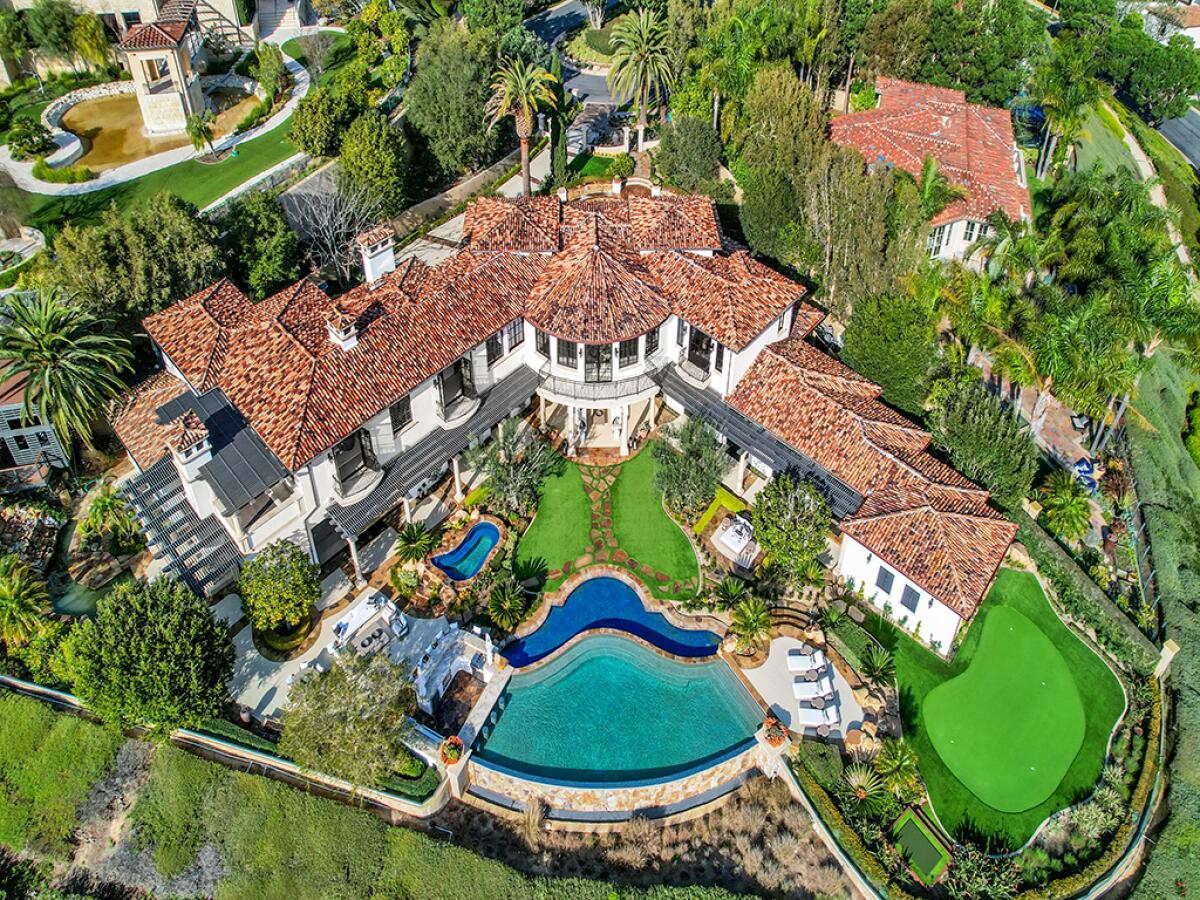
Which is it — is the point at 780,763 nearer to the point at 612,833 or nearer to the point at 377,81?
the point at 612,833

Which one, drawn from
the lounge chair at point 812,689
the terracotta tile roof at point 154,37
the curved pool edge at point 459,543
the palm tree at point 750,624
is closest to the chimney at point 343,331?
the curved pool edge at point 459,543

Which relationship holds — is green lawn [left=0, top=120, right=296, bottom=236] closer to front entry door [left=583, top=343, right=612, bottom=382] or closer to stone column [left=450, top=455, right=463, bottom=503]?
stone column [left=450, top=455, right=463, bottom=503]

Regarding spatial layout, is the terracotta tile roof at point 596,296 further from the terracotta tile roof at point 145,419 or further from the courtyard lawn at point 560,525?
the terracotta tile roof at point 145,419

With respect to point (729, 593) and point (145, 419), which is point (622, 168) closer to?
point (729, 593)

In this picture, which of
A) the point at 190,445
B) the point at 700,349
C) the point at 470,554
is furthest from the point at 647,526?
the point at 190,445

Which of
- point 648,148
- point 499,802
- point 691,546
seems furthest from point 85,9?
point 499,802

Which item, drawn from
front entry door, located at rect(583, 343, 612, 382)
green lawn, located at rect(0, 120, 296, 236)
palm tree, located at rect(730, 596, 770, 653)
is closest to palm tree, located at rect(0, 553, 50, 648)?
front entry door, located at rect(583, 343, 612, 382)
